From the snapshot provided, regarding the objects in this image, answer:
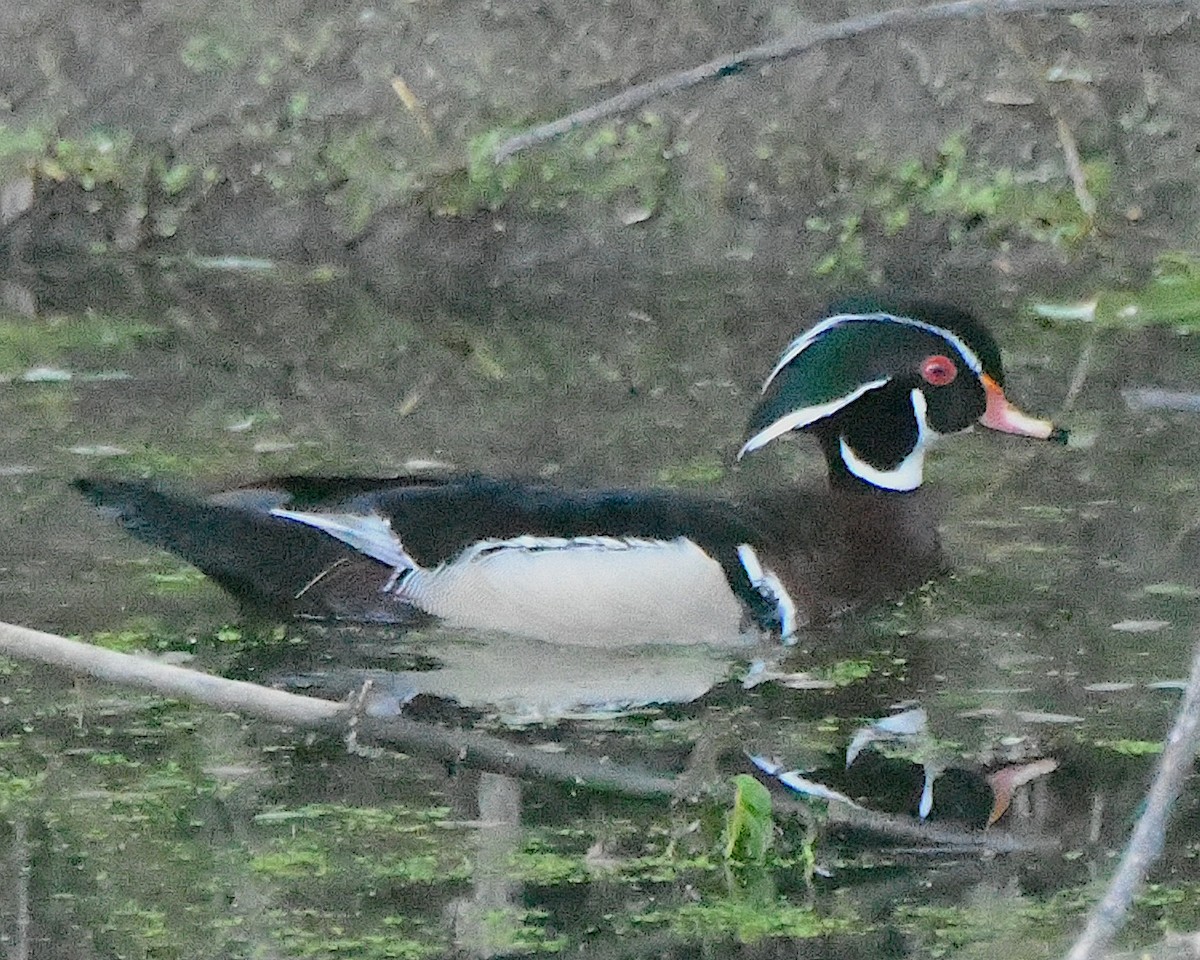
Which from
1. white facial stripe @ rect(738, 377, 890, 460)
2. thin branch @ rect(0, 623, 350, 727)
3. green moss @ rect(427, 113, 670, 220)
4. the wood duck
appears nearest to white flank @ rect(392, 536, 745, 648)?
the wood duck

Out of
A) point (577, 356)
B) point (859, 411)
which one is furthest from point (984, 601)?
point (577, 356)

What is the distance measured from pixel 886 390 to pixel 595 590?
904mm

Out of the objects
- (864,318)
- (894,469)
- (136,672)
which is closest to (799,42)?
(136,672)

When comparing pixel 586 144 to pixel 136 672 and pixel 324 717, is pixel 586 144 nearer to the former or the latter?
pixel 324 717

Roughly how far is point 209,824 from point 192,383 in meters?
3.38

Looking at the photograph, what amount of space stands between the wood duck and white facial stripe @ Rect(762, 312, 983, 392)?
0.04ft

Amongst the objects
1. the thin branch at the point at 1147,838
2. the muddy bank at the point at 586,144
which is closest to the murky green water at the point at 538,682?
the thin branch at the point at 1147,838

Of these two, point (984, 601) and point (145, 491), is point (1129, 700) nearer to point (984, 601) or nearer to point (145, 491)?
point (984, 601)

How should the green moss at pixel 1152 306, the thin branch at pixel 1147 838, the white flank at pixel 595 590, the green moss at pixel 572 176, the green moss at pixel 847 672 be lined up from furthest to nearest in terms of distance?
the green moss at pixel 572 176, the green moss at pixel 1152 306, the white flank at pixel 595 590, the green moss at pixel 847 672, the thin branch at pixel 1147 838

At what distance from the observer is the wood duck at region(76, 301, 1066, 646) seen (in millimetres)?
4375

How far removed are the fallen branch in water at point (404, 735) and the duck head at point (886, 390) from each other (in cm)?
130

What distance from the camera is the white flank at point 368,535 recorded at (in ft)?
14.6

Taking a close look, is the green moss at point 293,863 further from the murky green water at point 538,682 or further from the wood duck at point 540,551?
the wood duck at point 540,551

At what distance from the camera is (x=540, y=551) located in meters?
4.38
